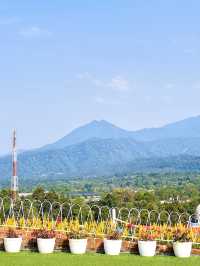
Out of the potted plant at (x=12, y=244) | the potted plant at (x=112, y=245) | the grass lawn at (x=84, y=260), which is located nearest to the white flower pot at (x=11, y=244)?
the potted plant at (x=12, y=244)

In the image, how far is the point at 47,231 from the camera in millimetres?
13031

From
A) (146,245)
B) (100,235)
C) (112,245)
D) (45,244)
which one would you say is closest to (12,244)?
(45,244)

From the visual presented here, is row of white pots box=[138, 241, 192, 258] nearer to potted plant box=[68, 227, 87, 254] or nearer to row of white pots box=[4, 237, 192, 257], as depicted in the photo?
row of white pots box=[4, 237, 192, 257]

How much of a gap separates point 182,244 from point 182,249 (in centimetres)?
11

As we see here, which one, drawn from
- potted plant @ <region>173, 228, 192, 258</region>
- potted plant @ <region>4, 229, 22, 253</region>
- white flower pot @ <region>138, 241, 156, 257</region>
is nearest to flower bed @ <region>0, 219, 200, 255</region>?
potted plant @ <region>173, 228, 192, 258</region>

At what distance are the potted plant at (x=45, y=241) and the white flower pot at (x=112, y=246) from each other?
114 cm

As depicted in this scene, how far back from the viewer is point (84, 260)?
1227 centimetres

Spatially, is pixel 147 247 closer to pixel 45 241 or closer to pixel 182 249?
pixel 182 249

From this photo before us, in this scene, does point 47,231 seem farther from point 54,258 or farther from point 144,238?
point 144,238

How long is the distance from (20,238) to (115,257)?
6.66 ft

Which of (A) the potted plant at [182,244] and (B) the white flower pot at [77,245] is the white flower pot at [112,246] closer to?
(B) the white flower pot at [77,245]

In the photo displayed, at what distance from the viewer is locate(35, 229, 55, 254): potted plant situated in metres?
12.8

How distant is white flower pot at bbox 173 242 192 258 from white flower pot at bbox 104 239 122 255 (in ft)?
3.92

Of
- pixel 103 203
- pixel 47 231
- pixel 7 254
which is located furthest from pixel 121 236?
pixel 103 203
